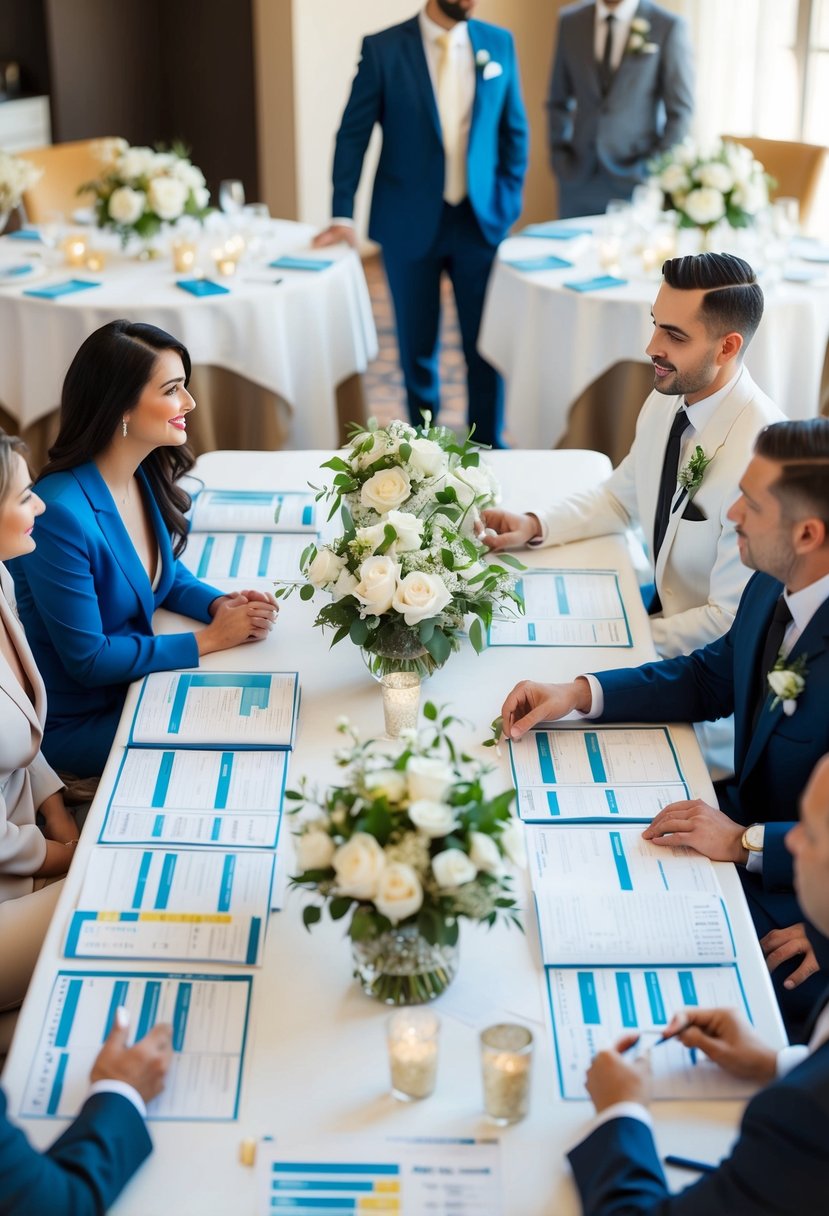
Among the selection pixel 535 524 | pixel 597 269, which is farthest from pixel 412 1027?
pixel 597 269

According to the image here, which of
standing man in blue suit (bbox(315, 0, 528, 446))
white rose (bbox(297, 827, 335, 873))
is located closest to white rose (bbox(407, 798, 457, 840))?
white rose (bbox(297, 827, 335, 873))

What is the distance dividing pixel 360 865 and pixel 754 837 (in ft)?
2.64

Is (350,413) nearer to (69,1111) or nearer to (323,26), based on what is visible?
(323,26)

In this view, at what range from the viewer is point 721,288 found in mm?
A: 2875

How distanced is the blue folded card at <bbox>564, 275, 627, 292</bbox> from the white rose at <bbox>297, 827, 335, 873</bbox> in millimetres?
3424

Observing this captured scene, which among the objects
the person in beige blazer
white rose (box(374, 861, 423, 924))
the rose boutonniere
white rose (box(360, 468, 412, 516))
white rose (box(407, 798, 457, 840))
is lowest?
the person in beige blazer

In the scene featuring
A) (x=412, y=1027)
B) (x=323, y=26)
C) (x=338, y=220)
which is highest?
(x=323, y=26)

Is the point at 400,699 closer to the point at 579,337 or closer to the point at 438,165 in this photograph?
the point at 579,337

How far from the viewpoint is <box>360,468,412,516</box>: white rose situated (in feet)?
7.56

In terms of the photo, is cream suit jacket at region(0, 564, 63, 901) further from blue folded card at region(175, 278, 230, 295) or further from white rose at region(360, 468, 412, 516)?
blue folded card at region(175, 278, 230, 295)

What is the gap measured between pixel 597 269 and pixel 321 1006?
3.74 meters

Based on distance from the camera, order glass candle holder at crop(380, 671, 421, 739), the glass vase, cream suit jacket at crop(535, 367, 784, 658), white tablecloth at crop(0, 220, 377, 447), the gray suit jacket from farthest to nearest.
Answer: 1. the gray suit jacket
2. white tablecloth at crop(0, 220, 377, 447)
3. cream suit jacket at crop(535, 367, 784, 658)
4. glass candle holder at crop(380, 671, 421, 739)
5. the glass vase

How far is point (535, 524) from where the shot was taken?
298cm

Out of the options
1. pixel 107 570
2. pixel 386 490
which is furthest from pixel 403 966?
pixel 107 570
